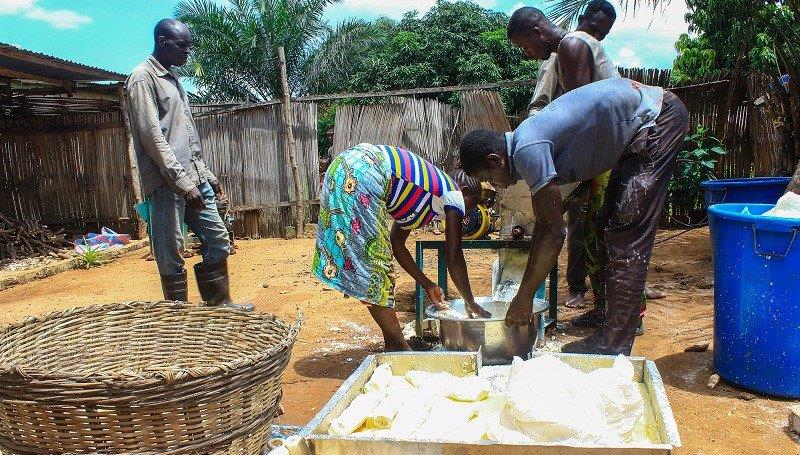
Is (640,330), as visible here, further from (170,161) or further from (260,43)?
(260,43)

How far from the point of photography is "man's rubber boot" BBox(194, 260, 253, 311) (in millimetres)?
4000

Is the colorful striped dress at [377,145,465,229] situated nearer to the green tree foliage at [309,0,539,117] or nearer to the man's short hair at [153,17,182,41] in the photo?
the man's short hair at [153,17,182,41]

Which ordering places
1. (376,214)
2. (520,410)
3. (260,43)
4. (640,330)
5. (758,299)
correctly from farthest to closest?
(260,43) → (640,330) → (376,214) → (758,299) → (520,410)

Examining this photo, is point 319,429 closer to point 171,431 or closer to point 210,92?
point 171,431

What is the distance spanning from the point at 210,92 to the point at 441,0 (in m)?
9.04

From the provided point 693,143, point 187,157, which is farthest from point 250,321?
point 693,143

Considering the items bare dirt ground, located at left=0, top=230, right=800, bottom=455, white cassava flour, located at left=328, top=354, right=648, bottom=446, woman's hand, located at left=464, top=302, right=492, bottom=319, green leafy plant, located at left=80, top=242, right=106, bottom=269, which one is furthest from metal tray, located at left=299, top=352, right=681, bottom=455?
green leafy plant, located at left=80, top=242, right=106, bottom=269

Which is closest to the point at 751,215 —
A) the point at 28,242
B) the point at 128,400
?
the point at 128,400

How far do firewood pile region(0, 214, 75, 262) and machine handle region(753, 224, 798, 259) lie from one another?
24.6ft

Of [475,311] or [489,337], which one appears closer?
[489,337]

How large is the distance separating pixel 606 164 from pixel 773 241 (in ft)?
2.52

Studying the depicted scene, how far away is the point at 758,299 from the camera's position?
2701 mm

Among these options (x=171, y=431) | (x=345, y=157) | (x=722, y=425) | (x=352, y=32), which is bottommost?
(x=722, y=425)

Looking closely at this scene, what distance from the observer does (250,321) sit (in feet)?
7.41
